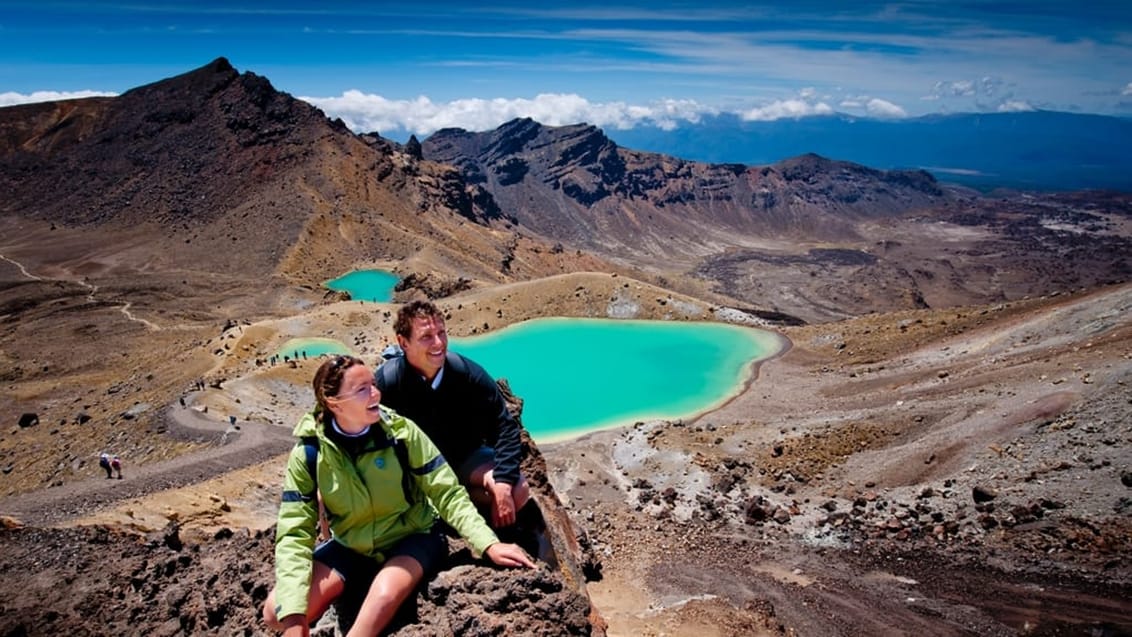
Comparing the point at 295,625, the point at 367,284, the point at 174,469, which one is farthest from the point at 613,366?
the point at 367,284

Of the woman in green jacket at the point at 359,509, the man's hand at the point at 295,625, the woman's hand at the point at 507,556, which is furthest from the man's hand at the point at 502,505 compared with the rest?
the man's hand at the point at 295,625

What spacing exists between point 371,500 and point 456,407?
67.1 inches

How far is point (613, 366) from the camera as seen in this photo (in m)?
46.9

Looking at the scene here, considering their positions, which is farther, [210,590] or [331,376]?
[210,590]

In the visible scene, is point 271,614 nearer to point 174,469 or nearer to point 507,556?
point 507,556

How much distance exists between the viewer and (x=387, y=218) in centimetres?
10388

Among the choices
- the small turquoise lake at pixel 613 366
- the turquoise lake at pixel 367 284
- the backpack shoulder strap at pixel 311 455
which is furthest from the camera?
the turquoise lake at pixel 367 284

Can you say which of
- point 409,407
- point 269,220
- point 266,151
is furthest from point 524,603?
point 266,151

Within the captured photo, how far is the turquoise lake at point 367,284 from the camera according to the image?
244ft

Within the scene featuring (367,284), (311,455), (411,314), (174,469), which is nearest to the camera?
(311,455)

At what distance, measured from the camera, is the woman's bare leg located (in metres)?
5.92

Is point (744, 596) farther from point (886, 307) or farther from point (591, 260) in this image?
point (886, 307)

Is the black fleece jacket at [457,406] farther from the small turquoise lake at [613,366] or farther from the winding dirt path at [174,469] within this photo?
the small turquoise lake at [613,366]

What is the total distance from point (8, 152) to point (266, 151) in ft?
179
